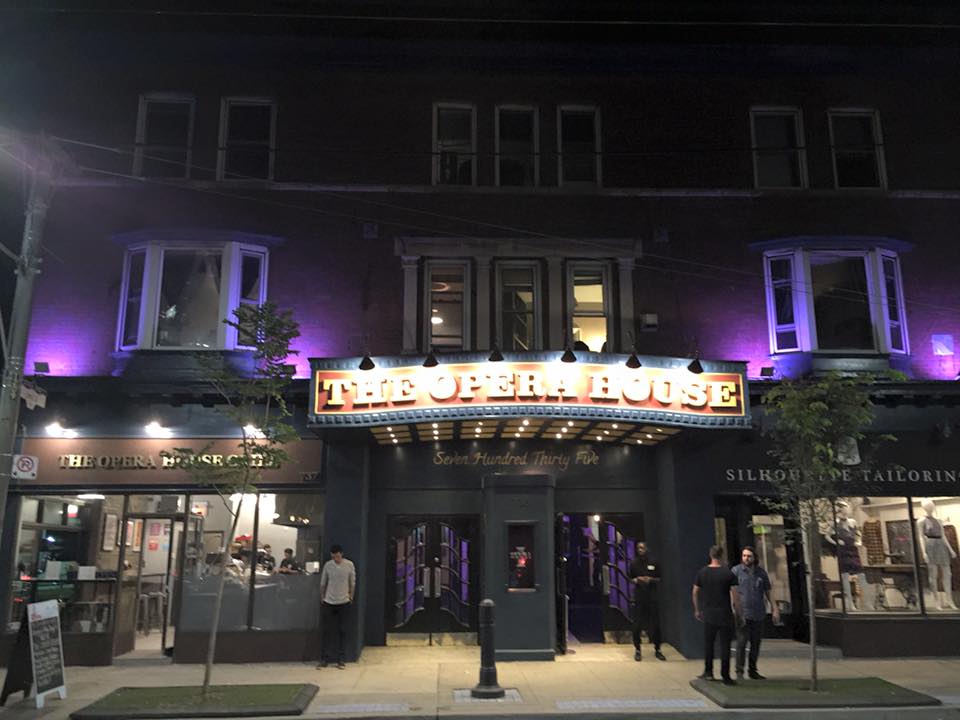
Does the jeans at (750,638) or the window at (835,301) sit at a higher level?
the window at (835,301)

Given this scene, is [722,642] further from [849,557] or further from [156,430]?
[156,430]

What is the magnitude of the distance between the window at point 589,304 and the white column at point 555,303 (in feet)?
0.58

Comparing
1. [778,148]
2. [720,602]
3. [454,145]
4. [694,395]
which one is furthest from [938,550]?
[454,145]

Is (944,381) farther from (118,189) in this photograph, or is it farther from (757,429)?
(118,189)

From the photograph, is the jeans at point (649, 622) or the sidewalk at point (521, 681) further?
the jeans at point (649, 622)

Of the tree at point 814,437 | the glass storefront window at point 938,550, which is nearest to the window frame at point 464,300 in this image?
the tree at point 814,437

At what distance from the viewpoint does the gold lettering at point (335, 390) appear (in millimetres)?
12578

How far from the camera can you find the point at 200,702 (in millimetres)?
9906

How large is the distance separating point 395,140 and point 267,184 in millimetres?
2725

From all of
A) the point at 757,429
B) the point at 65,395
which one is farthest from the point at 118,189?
the point at 757,429

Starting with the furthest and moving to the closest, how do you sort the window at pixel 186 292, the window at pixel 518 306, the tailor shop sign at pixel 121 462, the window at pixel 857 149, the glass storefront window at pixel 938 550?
the window at pixel 857 149 → the window at pixel 518 306 → the window at pixel 186 292 → the glass storefront window at pixel 938 550 → the tailor shop sign at pixel 121 462

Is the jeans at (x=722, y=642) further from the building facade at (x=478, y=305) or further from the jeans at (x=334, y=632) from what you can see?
the jeans at (x=334, y=632)

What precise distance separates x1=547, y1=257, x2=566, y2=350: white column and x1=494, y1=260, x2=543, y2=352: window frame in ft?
0.58

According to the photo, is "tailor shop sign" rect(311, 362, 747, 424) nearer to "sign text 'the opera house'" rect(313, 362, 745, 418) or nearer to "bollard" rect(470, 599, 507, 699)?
"sign text 'the opera house'" rect(313, 362, 745, 418)
